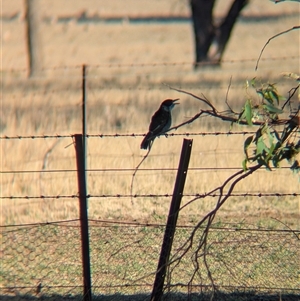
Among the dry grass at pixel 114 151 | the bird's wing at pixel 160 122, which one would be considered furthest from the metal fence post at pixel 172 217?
the bird's wing at pixel 160 122

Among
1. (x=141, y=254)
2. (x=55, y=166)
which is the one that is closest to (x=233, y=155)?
(x=55, y=166)

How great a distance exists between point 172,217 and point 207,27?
44.4 ft

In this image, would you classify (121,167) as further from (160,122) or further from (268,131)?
(268,131)

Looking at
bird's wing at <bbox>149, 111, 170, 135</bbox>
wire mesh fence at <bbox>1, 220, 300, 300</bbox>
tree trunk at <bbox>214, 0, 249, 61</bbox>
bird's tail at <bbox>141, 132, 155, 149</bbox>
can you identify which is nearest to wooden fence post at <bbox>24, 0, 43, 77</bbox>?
tree trunk at <bbox>214, 0, 249, 61</bbox>

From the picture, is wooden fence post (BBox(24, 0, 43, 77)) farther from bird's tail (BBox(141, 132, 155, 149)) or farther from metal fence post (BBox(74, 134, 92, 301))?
metal fence post (BBox(74, 134, 92, 301))

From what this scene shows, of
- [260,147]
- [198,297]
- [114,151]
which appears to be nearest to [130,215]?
[114,151]

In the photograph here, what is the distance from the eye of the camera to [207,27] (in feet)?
60.1

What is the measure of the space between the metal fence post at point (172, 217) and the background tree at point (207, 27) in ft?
41.3

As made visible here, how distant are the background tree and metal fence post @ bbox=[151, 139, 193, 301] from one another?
12.6 m

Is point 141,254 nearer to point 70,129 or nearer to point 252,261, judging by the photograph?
point 252,261

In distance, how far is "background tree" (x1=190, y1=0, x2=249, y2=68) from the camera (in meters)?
18.0

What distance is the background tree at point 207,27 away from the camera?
18016 mm

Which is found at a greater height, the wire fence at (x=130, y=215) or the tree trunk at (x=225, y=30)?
the tree trunk at (x=225, y=30)

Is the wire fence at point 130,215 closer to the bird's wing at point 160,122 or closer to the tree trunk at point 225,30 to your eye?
the bird's wing at point 160,122
